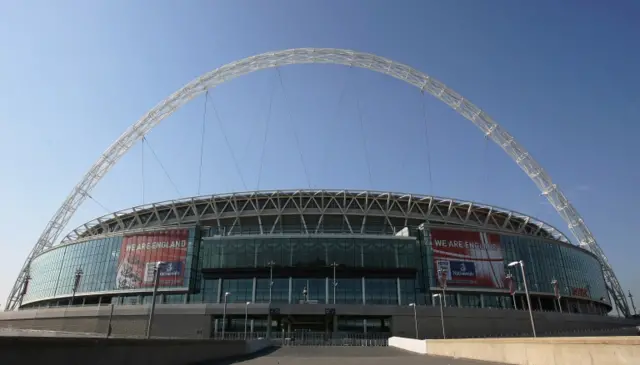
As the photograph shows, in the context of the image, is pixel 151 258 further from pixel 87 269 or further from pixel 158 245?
pixel 87 269

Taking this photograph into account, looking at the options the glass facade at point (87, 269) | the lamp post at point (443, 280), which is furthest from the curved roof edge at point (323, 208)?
the lamp post at point (443, 280)

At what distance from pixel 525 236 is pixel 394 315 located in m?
32.5

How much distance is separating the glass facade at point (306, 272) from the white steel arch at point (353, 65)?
2596 cm

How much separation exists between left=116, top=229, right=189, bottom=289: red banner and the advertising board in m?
42.7

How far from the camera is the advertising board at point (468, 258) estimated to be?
6738cm

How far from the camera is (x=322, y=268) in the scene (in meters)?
67.5

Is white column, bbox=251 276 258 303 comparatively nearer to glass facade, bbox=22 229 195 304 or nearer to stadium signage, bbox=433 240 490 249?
glass facade, bbox=22 229 195 304

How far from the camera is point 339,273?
221 ft

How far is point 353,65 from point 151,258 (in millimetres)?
48759

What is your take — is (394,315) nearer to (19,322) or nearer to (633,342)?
(633,342)

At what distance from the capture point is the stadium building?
62.1 metres

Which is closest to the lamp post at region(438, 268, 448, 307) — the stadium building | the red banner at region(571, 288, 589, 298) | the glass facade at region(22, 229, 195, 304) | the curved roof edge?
the stadium building

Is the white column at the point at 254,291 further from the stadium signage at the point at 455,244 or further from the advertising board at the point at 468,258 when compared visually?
the stadium signage at the point at 455,244

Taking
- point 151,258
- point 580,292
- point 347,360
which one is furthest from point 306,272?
point 580,292
